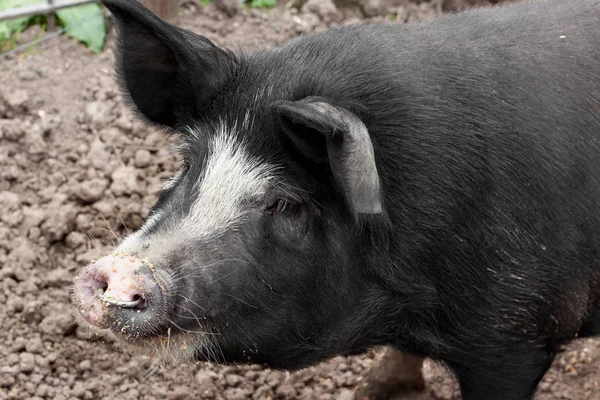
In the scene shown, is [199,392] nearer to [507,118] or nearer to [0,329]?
[0,329]

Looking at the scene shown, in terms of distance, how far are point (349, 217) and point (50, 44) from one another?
3188mm

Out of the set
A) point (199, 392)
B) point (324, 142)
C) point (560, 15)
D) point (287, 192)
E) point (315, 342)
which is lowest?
point (199, 392)

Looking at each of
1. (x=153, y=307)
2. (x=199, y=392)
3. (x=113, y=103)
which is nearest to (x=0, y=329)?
(x=199, y=392)

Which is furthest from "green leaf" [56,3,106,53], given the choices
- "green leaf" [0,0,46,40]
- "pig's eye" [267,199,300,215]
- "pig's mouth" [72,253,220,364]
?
"pig's mouth" [72,253,220,364]

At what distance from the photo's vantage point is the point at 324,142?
3.58 metres

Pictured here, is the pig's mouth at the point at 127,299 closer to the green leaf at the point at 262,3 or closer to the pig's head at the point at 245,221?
the pig's head at the point at 245,221

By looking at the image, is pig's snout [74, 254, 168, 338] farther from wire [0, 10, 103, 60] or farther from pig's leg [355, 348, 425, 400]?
wire [0, 10, 103, 60]

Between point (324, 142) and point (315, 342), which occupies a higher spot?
point (324, 142)

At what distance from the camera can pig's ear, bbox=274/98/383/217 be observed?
3.34 metres

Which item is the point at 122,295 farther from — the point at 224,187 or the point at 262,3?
the point at 262,3

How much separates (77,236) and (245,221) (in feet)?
6.31

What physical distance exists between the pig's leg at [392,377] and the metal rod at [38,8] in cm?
287

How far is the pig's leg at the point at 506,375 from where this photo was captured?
13.7ft

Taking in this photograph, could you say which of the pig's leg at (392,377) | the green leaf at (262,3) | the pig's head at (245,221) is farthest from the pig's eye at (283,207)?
the green leaf at (262,3)
